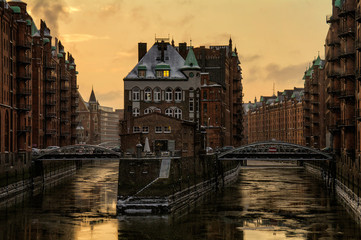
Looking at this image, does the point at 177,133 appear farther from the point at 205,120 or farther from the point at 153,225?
the point at 205,120

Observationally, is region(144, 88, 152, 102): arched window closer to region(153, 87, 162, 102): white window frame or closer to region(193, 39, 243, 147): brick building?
region(153, 87, 162, 102): white window frame

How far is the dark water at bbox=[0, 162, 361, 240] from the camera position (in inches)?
1945

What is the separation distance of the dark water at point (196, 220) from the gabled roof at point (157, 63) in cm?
2860

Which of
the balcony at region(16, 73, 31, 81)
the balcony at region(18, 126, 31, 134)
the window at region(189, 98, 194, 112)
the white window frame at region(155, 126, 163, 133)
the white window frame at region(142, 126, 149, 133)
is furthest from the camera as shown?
the window at region(189, 98, 194, 112)

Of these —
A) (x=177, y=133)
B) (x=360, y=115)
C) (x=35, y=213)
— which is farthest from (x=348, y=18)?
(x=35, y=213)

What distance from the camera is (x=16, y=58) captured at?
279ft

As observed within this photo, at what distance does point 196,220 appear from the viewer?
186 ft

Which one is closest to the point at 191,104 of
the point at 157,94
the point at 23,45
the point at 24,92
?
the point at 157,94

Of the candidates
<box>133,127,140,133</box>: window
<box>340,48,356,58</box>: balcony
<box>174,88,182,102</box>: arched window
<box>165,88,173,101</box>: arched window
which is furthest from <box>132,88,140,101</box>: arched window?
<box>340,48,356,58</box>: balcony

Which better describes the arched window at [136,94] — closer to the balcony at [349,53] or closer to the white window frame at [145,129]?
the white window frame at [145,129]

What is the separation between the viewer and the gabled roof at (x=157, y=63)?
104 m

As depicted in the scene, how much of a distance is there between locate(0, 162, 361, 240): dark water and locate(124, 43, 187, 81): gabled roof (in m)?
28.6

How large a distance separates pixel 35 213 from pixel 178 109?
46373mm

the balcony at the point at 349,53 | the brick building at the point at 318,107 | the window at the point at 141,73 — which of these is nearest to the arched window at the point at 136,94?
the window at the point at 141,73
